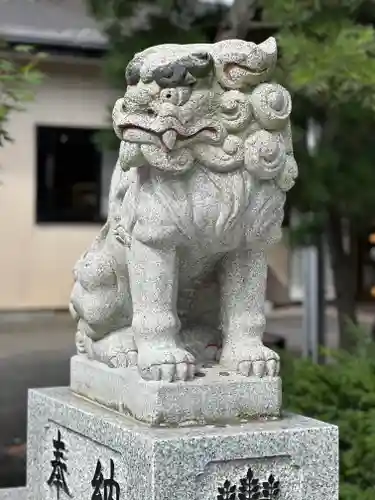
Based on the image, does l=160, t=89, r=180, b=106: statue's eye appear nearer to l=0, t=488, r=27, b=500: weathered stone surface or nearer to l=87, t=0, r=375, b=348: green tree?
l=87, t=0, r=375, b=348: green tree

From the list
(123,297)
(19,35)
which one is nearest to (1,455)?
(123,297)

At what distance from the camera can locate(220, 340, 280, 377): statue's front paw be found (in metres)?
2.45

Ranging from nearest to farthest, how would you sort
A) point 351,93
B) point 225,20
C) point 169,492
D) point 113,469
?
point 169,492
point 113,469
point 351,93
point 225,20

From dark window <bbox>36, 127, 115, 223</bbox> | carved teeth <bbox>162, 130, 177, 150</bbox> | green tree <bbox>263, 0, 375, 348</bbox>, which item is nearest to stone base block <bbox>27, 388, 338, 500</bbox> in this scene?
carved teeth <bbox>162, 130, 177, 150</bbox>

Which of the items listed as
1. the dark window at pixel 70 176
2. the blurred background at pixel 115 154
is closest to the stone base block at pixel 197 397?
the blurred background at pixel 115 154

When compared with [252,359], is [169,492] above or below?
below

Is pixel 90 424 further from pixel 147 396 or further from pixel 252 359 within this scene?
pixel 252 359

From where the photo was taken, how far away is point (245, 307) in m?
2.49

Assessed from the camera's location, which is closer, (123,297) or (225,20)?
(123,297)

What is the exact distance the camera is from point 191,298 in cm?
264

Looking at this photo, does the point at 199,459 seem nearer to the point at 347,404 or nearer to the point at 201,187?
the point at 201,187

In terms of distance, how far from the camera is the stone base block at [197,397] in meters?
2.32

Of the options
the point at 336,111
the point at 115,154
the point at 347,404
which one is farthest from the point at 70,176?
the point at 347,404

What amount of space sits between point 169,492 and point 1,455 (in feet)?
11.0
